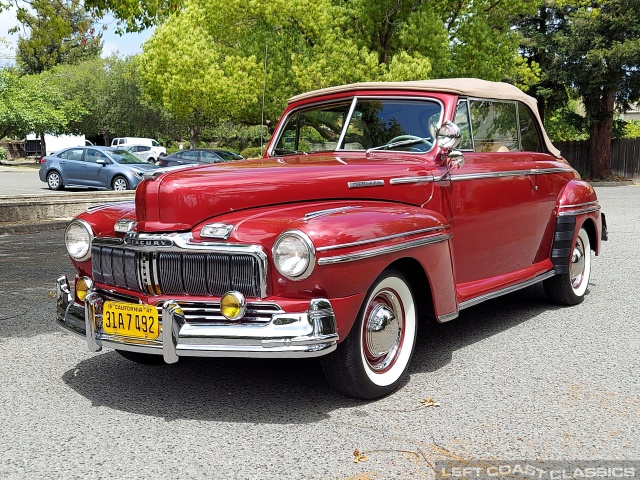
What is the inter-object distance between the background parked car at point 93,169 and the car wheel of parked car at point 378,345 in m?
18.4

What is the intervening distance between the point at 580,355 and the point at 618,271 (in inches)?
147

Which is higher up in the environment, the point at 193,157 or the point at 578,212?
the point at 193,157

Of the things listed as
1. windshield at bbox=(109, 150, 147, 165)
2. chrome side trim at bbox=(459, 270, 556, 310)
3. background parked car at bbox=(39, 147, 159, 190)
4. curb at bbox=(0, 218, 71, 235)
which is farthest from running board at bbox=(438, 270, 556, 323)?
windshield at bbox=(109, 150, 147, 165)

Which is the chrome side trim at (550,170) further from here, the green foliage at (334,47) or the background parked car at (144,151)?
the background parked car at (144,151)

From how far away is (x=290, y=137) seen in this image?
244 inches

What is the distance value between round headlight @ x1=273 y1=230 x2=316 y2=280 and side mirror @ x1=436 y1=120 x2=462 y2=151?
1.60 meters

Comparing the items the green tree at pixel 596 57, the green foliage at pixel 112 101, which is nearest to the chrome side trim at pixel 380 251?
the green tree at pixel 596 57

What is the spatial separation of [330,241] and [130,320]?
46.6 inches

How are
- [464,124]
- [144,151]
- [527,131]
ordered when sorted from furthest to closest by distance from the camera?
[144,151]
[527,131]
[464,124]

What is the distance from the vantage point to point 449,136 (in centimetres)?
506

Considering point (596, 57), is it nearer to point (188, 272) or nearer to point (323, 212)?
point (323, 212)

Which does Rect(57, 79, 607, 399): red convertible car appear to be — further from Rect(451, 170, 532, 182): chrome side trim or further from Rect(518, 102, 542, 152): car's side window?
Rect(518, 102, 542, 152): car's side window

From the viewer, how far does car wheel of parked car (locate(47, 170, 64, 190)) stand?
79.1 feet

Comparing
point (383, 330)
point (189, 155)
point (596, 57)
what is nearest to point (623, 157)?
point (596, 57)
